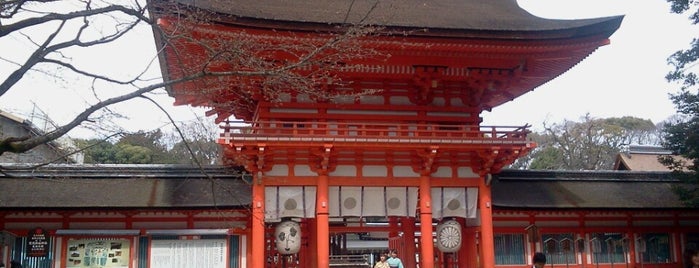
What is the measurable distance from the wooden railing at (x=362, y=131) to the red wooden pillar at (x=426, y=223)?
4.09 feet

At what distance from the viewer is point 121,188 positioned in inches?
612

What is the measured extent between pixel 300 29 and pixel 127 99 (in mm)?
6207

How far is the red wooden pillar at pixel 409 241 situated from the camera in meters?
16.7

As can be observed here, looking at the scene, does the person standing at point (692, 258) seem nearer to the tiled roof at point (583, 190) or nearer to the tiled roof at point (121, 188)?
the tiled roof at point (583, 190)

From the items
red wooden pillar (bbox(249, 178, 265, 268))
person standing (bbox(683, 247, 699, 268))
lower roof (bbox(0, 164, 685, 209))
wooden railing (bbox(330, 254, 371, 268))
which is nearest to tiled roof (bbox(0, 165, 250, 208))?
lower roof (bbox(0, 164, 685, 209))

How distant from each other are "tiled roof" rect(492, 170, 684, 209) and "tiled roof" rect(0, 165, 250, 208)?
6.85 m

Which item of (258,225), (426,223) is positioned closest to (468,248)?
(426,223)

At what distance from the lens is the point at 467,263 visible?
1652 cm

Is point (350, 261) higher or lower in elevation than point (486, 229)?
lower

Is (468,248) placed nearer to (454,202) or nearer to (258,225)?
(454,202)

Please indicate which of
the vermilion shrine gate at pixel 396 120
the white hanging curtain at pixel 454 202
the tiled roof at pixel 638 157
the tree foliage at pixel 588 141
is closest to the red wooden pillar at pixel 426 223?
the vermilion shrine gate at pixel 396 120

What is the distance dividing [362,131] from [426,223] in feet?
8.70

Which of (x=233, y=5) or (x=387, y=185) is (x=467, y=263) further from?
(x=233, y=5)

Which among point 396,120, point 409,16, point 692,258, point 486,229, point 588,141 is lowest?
point 692,258
